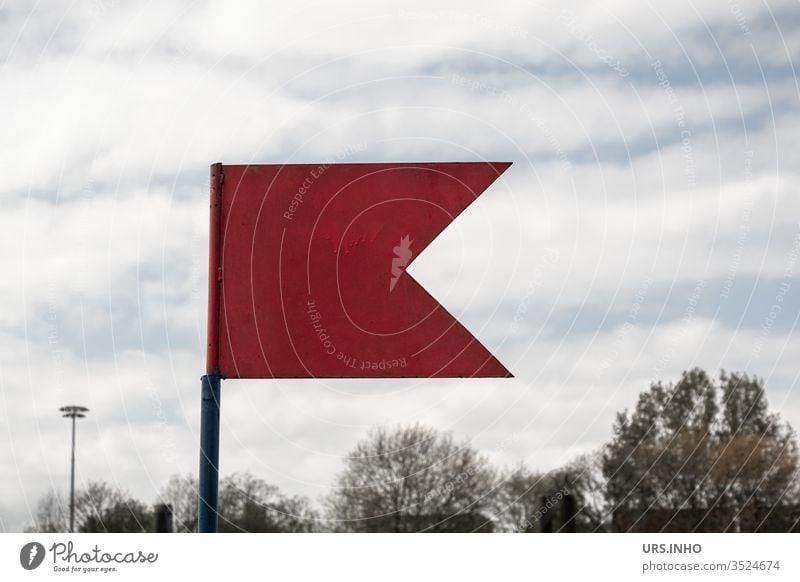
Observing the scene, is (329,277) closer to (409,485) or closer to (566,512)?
(566,512)

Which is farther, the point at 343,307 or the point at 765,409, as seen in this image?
the point at 765,409

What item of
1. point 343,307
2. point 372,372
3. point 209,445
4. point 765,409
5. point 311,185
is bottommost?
point 209,445

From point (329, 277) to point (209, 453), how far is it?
1417 millimetres

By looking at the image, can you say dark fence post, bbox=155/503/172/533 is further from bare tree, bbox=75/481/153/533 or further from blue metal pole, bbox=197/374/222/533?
blue metal pole, bbox=197/374/222/533

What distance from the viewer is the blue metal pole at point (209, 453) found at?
646 cm

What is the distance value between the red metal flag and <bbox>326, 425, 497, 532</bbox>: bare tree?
9.42 ft

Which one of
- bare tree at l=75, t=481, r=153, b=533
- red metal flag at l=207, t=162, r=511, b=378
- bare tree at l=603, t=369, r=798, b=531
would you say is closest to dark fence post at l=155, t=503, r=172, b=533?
bare tree at l=75, t=481, r=153, b=533

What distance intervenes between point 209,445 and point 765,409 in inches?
1574

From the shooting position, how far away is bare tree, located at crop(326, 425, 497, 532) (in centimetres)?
1320
